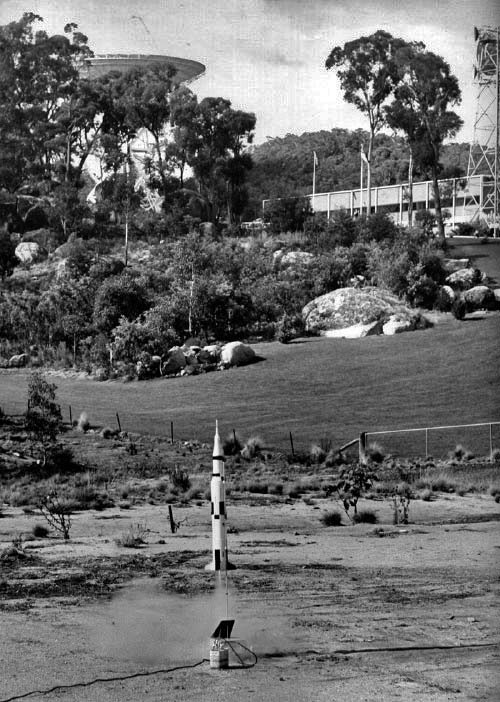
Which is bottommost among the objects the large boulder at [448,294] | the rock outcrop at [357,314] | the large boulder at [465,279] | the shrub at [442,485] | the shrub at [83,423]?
the shrub at [442,485]

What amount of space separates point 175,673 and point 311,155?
52896 millimetres

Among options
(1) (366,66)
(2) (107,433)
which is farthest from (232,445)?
(1) (366,66)

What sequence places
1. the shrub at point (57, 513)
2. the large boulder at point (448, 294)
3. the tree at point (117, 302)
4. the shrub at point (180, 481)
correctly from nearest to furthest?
1. the shrub at point (57, 513)
2. the shrub at point (180, 481)
3. the tree at point (117, 302)
4. the large boulder at point (448, 294)

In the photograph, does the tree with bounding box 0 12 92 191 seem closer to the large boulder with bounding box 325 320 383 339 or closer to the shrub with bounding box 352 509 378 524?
the large boulder with bounding box 325 320 383 339

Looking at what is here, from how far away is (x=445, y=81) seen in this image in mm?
44000

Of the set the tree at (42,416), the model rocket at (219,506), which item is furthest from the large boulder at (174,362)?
the model rocket at (219,506)

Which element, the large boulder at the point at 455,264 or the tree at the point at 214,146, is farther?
the tree at the point at 214,146

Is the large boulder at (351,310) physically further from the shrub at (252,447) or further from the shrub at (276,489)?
the shrub at (276,489)

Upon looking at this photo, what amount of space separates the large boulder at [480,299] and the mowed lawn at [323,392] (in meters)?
1.49

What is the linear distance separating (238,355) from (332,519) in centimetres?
1609

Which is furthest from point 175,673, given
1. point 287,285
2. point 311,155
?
point 311,155

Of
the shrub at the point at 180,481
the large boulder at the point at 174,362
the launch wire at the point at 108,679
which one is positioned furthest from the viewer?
the large boulder at the point at 174,362

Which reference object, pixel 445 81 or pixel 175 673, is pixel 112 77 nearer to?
pixel 445 81

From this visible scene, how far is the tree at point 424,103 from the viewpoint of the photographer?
43.5m
